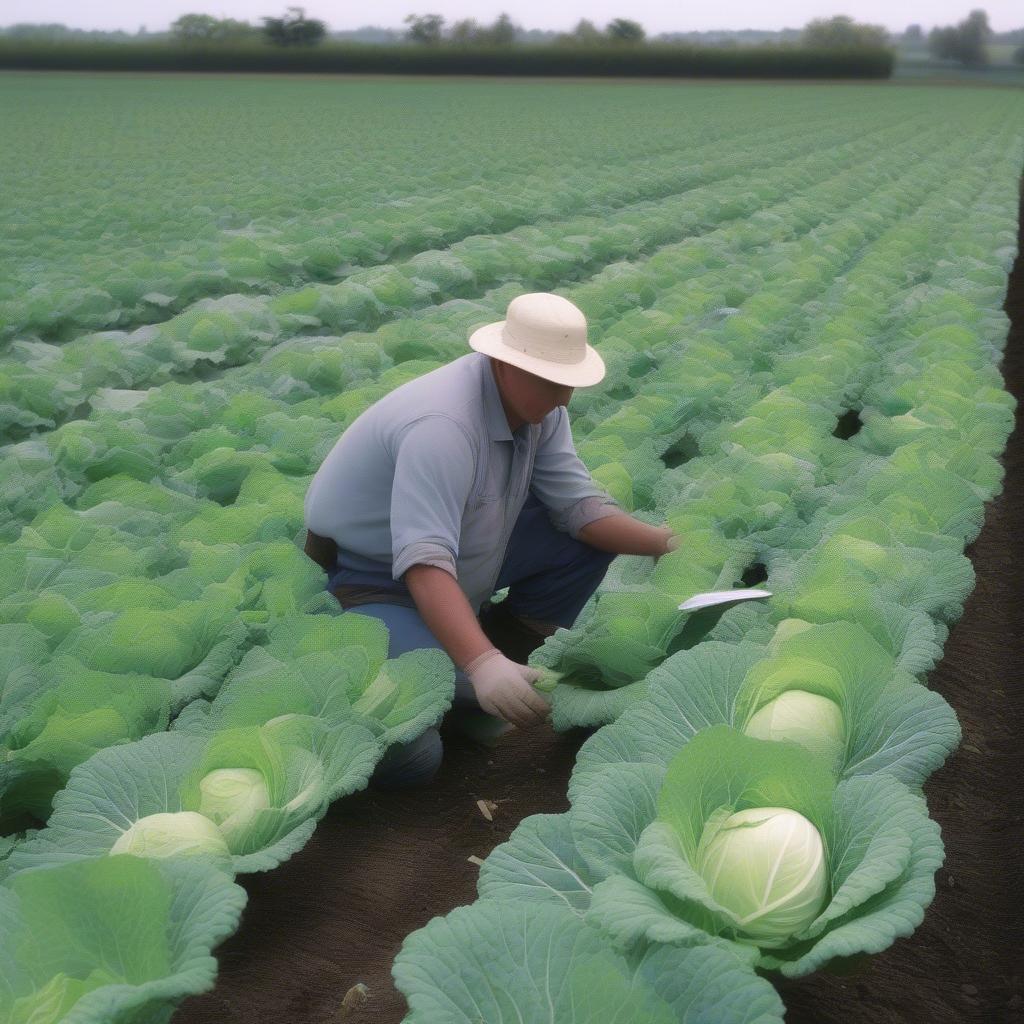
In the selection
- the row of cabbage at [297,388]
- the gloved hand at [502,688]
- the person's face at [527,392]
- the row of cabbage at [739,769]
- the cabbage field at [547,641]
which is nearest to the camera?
the row of cabbage at [739,769]

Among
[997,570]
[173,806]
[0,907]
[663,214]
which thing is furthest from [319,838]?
[663,214]

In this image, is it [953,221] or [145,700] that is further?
[953,221]

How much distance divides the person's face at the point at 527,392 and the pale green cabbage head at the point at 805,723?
3.14 ft

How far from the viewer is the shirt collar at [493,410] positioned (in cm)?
304

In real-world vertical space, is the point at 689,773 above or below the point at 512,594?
above

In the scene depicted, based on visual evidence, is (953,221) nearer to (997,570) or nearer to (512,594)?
(997,570)

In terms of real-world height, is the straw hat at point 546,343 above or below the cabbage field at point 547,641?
above

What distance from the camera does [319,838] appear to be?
9.02 feet

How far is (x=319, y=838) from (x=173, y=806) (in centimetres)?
50

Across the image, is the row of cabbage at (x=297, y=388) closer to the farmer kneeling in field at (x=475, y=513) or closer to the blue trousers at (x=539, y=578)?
the blue trousers at (x=539, y=578)

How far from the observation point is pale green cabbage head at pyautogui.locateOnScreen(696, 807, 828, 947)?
1.92 meters

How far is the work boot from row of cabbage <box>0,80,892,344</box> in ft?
14.3

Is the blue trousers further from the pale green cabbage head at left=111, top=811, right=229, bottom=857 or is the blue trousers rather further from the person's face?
the pale green cabbage head at left=111, top=811, right=229, bottom=857

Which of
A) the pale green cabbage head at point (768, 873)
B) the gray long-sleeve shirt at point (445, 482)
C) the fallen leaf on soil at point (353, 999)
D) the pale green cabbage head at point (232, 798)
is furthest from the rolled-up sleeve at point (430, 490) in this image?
the pale green cabbage head at point (768, 873)
